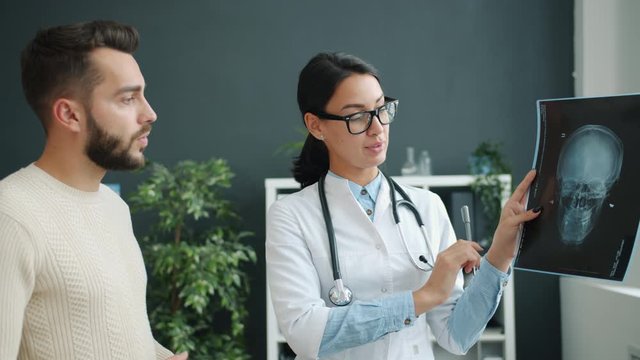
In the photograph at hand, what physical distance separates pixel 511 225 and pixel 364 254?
1.14ft

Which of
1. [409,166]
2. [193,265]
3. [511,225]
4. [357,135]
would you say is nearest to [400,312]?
[511,225]

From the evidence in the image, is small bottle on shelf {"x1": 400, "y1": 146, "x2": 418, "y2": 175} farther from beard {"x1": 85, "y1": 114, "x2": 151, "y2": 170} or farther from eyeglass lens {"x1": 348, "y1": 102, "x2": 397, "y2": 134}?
beard {"x1": 85, "y1": 114, "x2": 151, "y2": 170}

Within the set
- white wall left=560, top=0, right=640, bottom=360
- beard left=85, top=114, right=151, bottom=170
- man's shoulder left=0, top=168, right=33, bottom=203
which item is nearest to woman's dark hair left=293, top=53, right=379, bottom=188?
beard left=85, top=114, right=151, bottom=170

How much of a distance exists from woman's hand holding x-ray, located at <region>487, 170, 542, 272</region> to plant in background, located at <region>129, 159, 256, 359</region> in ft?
7.72

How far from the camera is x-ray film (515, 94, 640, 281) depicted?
58.8 inches

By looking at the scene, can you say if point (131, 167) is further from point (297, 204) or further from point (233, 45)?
point (233, 45)

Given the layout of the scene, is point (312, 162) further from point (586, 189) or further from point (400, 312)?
point (586, 189)

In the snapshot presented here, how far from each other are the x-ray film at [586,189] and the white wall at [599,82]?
2210 millimetres

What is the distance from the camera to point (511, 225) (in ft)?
5.48

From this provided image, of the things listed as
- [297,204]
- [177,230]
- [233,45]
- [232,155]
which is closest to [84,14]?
[233,45]

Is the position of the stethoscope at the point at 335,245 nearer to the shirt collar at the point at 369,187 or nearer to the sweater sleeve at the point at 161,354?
the shirt collar at the point at 369,187

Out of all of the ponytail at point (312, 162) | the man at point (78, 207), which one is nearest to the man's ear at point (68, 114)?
the man at point (78, 207)

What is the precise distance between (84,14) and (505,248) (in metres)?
3.76

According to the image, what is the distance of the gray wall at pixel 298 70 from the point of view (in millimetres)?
4441
